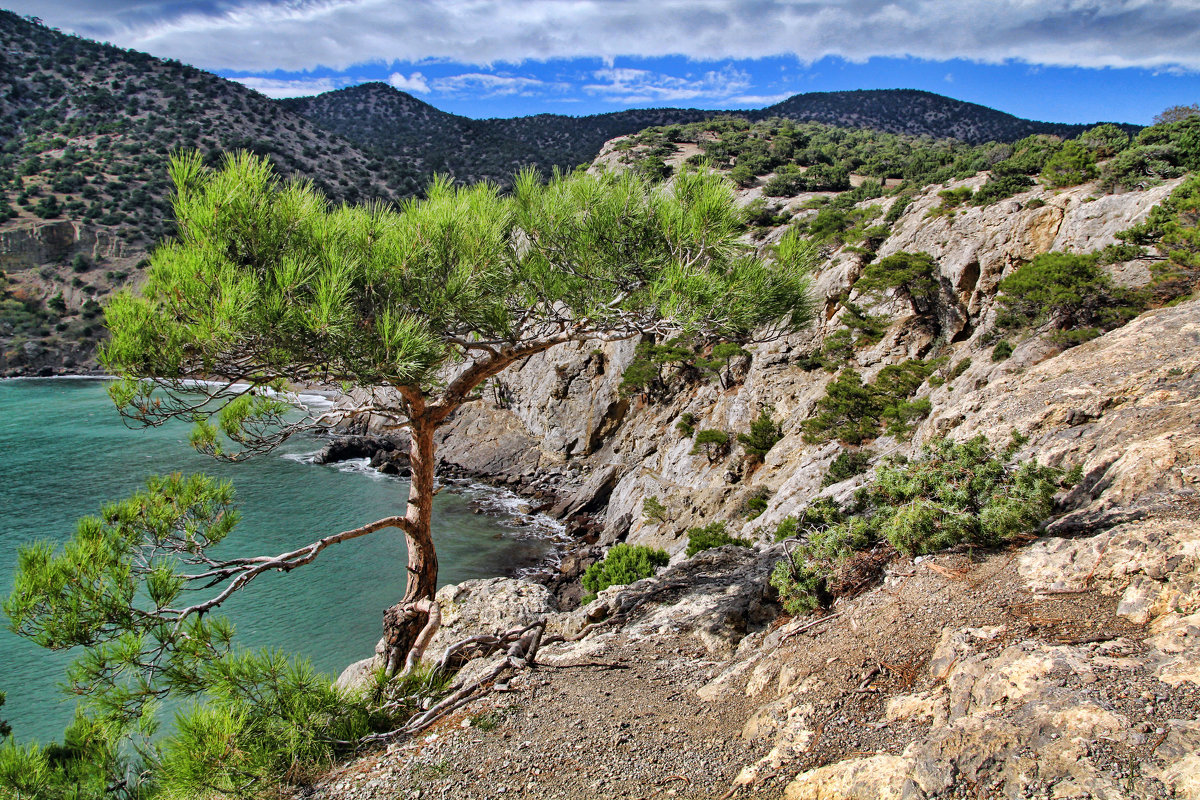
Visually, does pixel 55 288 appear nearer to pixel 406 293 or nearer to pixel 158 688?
pixel 406 293

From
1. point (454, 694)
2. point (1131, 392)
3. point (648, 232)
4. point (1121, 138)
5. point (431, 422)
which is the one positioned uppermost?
point (1121, 138)

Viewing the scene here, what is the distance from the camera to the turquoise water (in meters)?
14.8

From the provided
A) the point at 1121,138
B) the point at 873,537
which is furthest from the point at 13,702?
the point at 1121,138

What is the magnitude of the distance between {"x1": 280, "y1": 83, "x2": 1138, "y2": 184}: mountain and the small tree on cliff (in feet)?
225

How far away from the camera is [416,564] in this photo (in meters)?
7.34

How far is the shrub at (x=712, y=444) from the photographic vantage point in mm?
23219

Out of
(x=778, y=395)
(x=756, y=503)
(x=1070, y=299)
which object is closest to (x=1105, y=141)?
(x=1070, y=299)

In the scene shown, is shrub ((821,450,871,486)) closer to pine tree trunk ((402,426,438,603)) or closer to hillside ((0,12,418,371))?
pine tree trunk ((402,426,438,603))

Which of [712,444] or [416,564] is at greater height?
[416,564]

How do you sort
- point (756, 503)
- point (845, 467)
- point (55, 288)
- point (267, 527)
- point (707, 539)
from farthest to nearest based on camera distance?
point (55, 288) → point (267, 527) → point (756, 503) → point (707, 539) → point (845, 467)

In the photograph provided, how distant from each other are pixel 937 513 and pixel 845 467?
33.6 feet

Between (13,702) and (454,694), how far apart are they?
45.5 feet

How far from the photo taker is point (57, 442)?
31781 millimetres

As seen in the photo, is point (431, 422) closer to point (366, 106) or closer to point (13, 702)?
point (13, 702)
